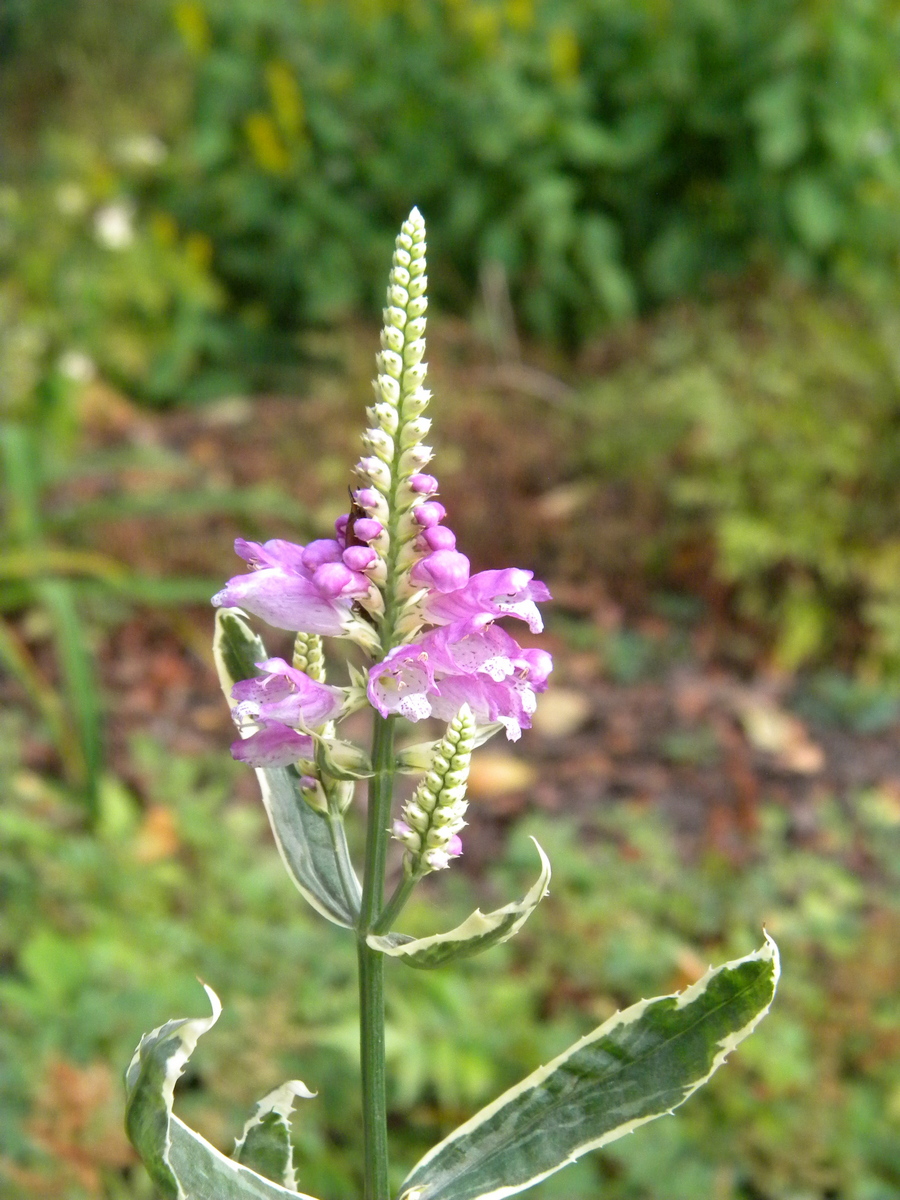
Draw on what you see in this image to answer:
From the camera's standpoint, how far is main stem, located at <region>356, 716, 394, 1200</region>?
1.04 metres

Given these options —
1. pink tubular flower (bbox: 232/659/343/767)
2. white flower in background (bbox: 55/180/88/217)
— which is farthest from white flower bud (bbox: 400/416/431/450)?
white flower in background (bbox: 55/180/88/217)

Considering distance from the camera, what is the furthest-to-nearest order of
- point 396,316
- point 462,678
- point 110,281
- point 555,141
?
point 110,281 < point 555,141 < point 462,678 < point 396,316

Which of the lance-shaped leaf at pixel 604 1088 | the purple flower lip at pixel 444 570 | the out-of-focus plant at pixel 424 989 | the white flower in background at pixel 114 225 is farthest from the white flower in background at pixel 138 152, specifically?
the lance-shaped leaf at pixel 604 1088

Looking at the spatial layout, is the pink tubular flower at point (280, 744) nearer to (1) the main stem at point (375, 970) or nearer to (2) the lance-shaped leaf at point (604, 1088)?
(1) the main stem at point (375, 970)

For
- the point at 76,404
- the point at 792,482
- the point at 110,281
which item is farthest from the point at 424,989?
the point at 110,281

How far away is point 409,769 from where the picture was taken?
1.07 m

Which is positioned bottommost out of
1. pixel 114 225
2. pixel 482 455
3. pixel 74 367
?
pixel 482 455

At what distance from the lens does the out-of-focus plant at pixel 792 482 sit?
4.34 m

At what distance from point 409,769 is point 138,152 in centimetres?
618

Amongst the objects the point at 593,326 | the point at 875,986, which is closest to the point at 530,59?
the point at 593,326

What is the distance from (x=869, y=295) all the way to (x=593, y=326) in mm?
1441

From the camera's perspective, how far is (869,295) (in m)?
5.18

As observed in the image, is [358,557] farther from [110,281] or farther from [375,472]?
[110,281]

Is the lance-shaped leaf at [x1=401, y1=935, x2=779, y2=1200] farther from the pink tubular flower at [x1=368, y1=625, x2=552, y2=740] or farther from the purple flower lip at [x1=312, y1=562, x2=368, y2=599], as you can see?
the purple flower lip at [x1=312, y1=562, x2=368, y2=599]
